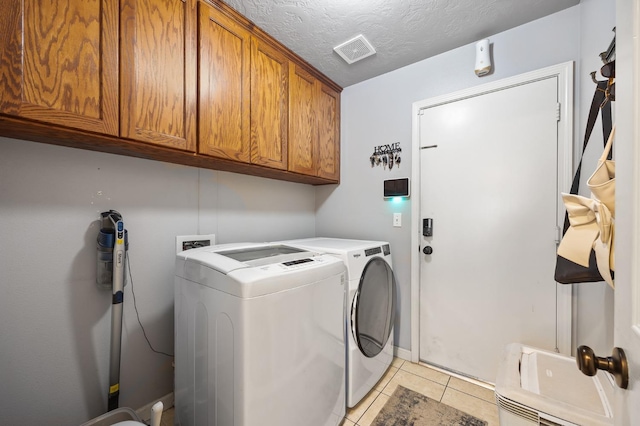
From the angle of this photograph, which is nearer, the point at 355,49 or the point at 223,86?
the point at 223,86

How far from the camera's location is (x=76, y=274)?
1.25 meters

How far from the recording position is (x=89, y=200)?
1.29 m

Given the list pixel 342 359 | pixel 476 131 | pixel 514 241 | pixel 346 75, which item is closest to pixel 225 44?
pixel 346 75

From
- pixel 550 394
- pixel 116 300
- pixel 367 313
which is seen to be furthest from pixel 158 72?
pixel 550 394

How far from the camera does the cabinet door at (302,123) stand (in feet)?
6.32

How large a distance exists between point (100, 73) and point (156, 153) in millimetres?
401

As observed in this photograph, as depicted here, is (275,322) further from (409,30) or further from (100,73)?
(409,30)

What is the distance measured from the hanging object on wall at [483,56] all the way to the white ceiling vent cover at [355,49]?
0.71m

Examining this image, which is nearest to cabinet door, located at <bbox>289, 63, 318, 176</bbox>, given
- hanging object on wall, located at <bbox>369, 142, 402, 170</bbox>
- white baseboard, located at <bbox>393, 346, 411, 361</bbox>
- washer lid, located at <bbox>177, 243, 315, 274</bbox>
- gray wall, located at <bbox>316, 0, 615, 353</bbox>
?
gray wall, located at <bbox>316, 0, 615, 353</bbox>

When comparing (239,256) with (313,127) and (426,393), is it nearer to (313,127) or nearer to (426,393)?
(313,127)

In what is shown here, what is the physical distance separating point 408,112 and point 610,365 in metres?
1.95

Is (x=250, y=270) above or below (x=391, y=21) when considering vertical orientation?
below

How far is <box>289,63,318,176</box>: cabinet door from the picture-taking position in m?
1.93

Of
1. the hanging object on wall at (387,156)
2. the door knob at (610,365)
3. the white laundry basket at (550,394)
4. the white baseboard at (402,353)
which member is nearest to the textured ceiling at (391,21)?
the hanging object on wall at (387,156)
